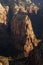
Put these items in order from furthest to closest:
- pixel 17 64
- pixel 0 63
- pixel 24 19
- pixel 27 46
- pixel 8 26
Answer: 1. pixel 8 26
2. pixel 24 19
3. pixel 27 46
4. pixel 17 64
5. pixel 0 63

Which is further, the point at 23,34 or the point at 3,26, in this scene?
the point at 3,26

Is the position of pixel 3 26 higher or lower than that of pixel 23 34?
lower

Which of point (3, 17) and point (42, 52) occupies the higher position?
point (42, 52)

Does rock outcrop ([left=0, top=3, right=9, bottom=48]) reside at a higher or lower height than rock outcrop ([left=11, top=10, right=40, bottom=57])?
lower

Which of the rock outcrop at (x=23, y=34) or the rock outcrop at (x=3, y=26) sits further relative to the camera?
the rock outcrop at (x=3, y=26)

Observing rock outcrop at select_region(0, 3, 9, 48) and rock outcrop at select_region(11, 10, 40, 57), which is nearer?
rock outcrop at select_region(11, 10, 40, 57)

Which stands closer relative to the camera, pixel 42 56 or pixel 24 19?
pixel 42 56

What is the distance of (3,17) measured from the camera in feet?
223

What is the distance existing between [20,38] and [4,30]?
7149 millimetres

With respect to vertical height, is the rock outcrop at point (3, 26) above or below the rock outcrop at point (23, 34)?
below

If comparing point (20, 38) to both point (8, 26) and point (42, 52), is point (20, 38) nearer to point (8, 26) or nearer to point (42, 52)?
point (8, 26)

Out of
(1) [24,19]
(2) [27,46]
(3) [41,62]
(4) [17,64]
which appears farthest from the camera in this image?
(1) [24,19]

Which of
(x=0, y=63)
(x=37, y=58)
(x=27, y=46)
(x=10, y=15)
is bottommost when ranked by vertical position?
(x=10, y=15)

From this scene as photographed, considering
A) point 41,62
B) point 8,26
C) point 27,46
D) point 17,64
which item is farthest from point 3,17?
point 41,62
